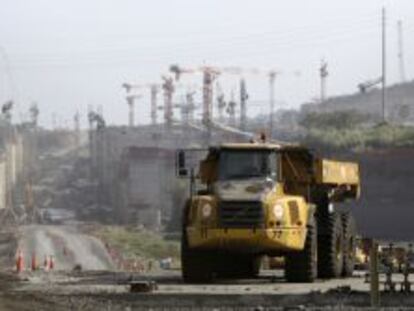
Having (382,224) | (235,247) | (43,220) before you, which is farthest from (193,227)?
(43,220)

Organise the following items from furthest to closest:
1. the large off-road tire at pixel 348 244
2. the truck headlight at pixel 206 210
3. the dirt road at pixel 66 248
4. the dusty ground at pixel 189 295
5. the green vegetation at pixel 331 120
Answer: the green vegetation at pixel 331 120, the dirt road at pixel 66 248, the large off-road tire at pixel 348 244, the truck headlight at pixel 206 210, the dusty ground at pixel 189 295

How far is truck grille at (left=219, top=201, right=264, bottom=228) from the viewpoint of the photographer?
23953mm

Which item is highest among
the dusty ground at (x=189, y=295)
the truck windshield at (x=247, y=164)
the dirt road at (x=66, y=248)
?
the truck windshield at (x=247, y=164)

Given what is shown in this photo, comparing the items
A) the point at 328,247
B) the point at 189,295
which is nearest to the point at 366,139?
the point at 328,247

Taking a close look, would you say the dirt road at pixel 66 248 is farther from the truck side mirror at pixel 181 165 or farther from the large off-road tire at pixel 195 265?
the large off-road tire at pixel 195 265

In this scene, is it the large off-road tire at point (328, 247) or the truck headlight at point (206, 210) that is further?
the large off-road tire at point (328, 247)

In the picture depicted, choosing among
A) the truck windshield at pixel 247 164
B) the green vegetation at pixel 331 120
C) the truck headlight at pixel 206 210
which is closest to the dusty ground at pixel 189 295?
the truck headlight at pixel 206 210

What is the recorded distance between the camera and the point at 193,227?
966 inches

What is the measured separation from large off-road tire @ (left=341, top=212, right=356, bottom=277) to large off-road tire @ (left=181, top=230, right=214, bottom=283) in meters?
4.83

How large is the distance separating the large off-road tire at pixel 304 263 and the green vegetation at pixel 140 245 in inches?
2056

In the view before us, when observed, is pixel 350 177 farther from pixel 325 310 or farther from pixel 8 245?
pixel 8 245

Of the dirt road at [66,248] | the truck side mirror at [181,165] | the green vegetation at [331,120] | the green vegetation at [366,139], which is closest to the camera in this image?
the truck side mirror at [181,165]

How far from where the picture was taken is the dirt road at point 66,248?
250ft

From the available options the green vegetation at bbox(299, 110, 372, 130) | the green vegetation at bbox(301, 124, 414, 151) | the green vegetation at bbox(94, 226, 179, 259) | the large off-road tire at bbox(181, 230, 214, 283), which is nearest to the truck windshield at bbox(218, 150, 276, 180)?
the large off-road tire at bbox(181, 230, 214, 283)
